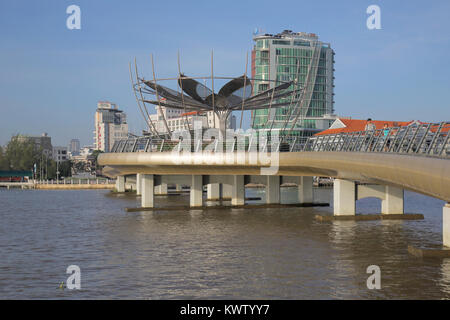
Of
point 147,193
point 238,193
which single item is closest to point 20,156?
point 147,193

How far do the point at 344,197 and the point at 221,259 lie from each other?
65.3ft

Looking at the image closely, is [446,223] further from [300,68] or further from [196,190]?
[300,68]

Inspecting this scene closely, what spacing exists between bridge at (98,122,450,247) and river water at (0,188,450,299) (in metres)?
3.40

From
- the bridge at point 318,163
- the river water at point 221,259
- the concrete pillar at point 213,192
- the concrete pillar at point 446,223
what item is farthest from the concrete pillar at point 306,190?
the concrete pillar at point 446,223

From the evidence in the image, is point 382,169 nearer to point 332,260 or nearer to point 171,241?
point 332,260

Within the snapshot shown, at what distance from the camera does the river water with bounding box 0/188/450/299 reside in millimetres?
22500

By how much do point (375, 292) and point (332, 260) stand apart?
6991 mm

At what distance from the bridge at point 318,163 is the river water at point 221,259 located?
11.2ft

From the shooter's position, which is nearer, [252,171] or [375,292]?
[375,292]

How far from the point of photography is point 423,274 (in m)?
25.0

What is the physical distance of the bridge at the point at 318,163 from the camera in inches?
990

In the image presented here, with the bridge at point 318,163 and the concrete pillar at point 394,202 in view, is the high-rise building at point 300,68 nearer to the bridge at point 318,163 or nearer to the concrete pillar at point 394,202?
the bridge at point 318,163
